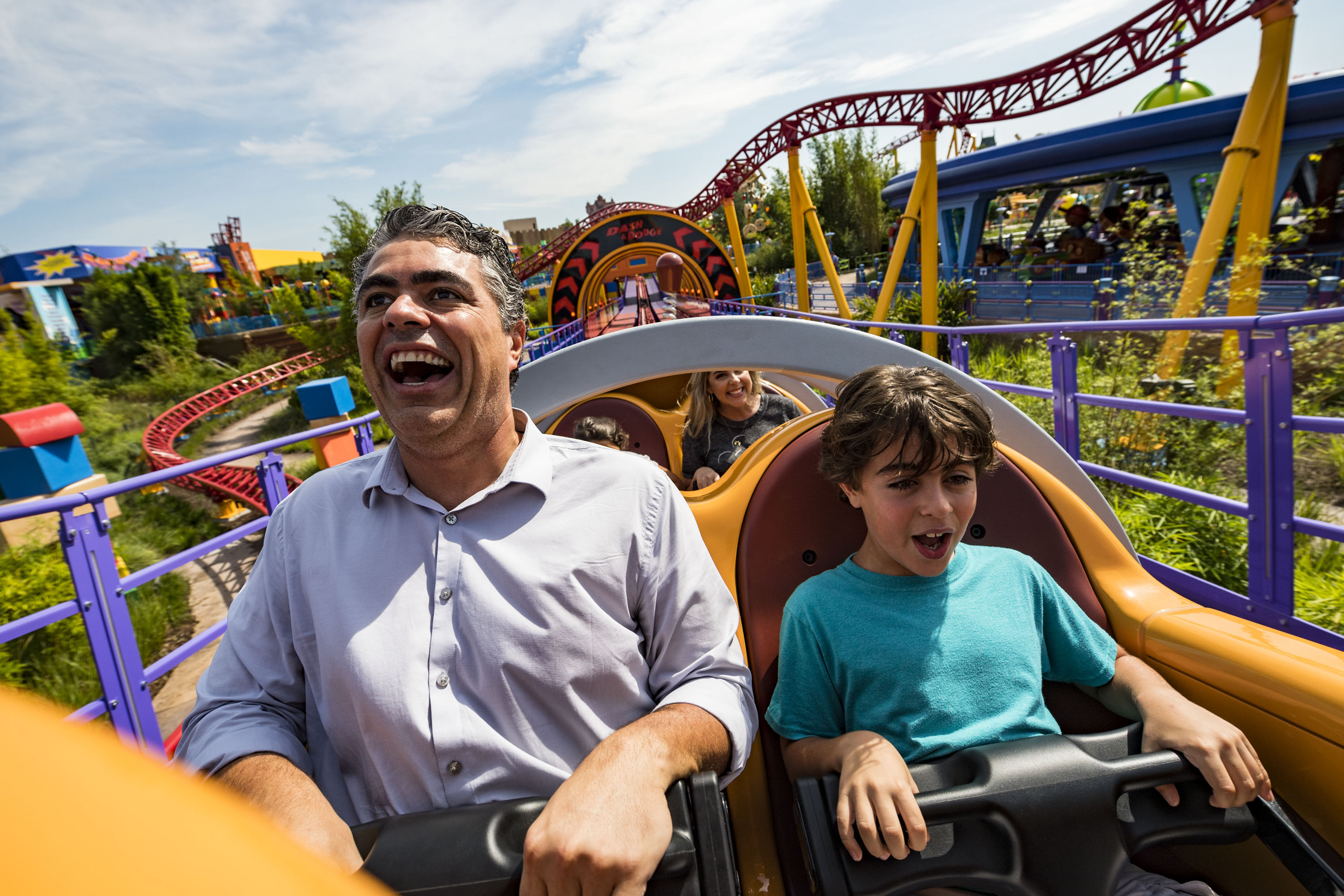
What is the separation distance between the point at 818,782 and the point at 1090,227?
17.4 m

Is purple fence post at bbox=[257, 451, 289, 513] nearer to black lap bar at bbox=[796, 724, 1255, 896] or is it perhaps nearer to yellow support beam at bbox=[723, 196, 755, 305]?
black lap bar at bbox=[796, 724, 1255, 896]

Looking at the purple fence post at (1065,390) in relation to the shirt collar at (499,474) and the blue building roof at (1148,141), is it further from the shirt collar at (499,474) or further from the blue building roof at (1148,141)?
the blue building roof at (1148,141)

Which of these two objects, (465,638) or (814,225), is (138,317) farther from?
(465,638)

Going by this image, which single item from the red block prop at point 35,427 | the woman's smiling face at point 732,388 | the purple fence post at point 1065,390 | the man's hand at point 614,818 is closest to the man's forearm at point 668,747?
the man's hand at point 614,818

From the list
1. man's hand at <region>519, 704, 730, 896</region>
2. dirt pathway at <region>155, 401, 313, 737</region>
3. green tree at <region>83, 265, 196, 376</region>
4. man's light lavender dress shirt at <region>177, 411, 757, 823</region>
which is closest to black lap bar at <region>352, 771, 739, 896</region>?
man's hand at <region>519, 704, 730, 896</region>

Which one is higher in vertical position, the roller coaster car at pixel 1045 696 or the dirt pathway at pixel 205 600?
the roller coaster car at pixel 1045 696

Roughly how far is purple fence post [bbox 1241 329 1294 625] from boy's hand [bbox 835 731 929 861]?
2321mm

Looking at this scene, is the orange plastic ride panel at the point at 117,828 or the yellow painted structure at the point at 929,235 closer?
the orange plastic ride panel at the point at 117,828

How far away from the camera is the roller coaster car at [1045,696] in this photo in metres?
1.03

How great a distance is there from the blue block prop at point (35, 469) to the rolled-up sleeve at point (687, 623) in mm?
8716

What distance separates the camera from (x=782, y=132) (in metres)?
13.2

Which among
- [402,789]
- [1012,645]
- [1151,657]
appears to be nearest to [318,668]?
[402,789]

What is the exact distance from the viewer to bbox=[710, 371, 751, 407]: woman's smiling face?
133 inches

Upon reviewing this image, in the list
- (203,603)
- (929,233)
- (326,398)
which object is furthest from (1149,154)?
(203,603)
